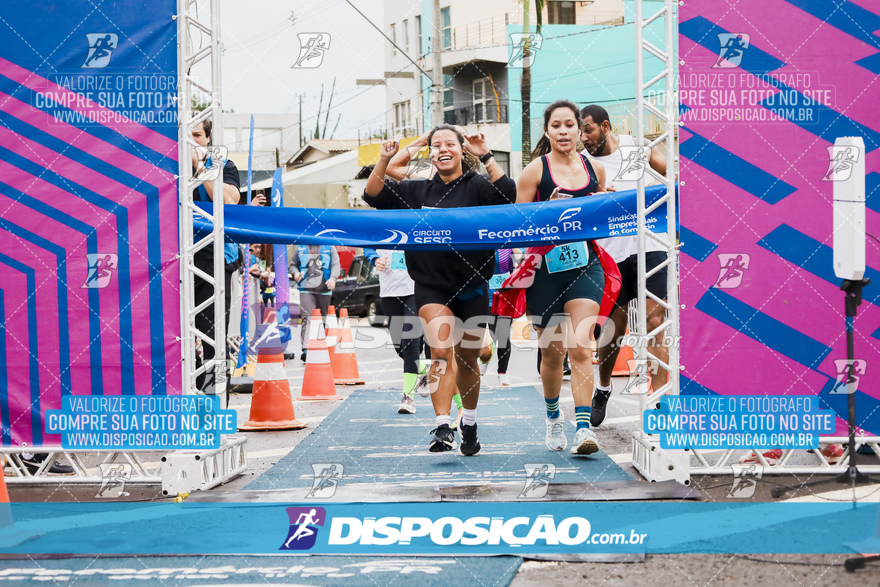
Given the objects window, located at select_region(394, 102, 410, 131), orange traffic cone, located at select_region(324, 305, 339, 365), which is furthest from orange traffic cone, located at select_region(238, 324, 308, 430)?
window, located at select_region(394, 102, 410, 131)

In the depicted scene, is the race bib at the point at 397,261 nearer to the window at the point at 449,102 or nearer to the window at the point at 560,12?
the window at the point at 449,102

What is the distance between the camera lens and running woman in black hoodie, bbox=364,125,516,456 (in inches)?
236

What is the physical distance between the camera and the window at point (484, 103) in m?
24.9

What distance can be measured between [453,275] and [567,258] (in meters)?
0.74

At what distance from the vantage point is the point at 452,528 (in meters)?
4.25

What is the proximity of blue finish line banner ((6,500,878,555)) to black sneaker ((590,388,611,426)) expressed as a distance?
2.56 meters

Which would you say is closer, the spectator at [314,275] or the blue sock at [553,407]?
the blue sock at [553,407]

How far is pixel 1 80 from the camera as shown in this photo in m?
5.29

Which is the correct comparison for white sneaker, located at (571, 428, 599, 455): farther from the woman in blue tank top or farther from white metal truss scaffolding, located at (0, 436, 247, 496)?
white metal truss scaffolding, located at (0, 436, 247, 496)

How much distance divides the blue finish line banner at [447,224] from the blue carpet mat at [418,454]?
1.41 metres

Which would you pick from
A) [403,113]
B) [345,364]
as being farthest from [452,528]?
[403,113]

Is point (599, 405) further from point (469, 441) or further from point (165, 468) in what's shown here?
point (165, 468)

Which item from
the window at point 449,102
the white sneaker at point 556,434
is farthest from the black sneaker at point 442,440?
the window at point 449,102

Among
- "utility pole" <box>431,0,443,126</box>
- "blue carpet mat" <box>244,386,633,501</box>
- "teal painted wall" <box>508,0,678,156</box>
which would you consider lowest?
"blue carpet mat" <box>244,386,633,501</box>
